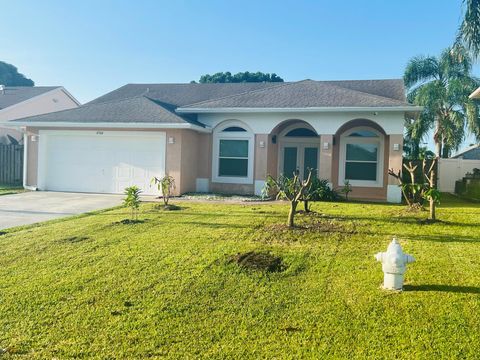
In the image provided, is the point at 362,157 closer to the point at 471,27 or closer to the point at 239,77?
the point at 471,27

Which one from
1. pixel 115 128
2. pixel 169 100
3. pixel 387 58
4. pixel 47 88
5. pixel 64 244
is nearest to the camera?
pixel 64 244

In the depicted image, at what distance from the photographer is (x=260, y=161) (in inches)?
656

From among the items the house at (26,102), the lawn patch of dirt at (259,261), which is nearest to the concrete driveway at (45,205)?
the lawn patch of dirt at (259,261)

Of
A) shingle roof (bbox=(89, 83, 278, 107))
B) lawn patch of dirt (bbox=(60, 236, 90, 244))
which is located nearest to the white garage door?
shingle roof (bbox=(89, 83, 278, 107))

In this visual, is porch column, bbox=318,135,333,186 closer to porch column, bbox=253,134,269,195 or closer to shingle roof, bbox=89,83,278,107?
porch column, bbox=253,134,269,195

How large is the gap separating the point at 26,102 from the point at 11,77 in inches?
1346

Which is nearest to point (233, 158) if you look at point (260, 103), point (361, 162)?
point (260, 103)

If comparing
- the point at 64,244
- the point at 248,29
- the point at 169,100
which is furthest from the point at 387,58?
the point at 64,244

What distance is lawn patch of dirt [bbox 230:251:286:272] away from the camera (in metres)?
6.35

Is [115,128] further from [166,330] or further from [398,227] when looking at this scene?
[166,330]

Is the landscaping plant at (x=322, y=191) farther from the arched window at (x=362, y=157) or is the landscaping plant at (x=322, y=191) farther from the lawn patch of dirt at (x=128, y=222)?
the lawn patch of dirt at (x=128, y=222)

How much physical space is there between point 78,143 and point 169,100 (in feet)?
18.2

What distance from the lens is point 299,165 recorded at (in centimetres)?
1838

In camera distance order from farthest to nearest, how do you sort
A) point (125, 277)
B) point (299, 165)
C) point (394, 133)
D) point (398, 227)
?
1. point (299, 165)
2. point (394, 133)
3. point (398, 227)
4. point (125, 277)
